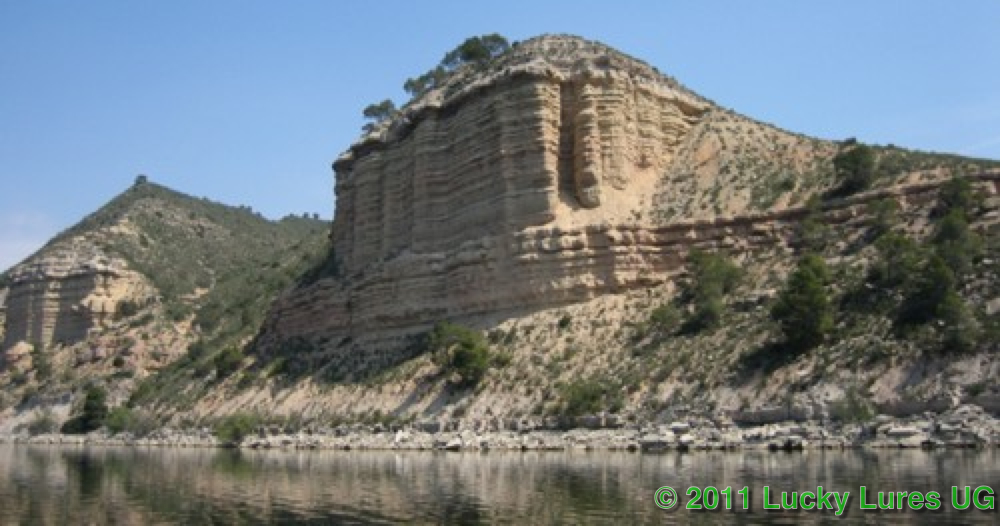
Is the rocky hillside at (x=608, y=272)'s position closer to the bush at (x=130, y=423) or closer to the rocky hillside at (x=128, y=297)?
the bush at (x=130, y=423)

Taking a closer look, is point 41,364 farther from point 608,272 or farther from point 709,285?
point 709,285

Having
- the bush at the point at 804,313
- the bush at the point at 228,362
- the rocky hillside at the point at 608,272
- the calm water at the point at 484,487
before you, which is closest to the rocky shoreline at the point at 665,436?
the rocky hillside at the point at 608,272

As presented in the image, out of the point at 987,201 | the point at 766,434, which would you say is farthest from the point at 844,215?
the point at 766,434

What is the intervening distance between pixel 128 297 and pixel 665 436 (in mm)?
79540

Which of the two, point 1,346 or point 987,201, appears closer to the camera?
point 987,201

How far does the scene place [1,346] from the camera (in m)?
Answer: 109

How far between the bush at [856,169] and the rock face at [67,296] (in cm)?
7510

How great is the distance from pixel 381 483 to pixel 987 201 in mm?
34327

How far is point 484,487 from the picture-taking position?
1065 inches

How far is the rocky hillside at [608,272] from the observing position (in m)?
42.9

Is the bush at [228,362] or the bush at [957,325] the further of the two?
the bush at [228,362]

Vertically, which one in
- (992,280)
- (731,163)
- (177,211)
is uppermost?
(177,211)

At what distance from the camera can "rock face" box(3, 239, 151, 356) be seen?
339 ft

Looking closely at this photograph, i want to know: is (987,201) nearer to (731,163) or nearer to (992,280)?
(992,280)
